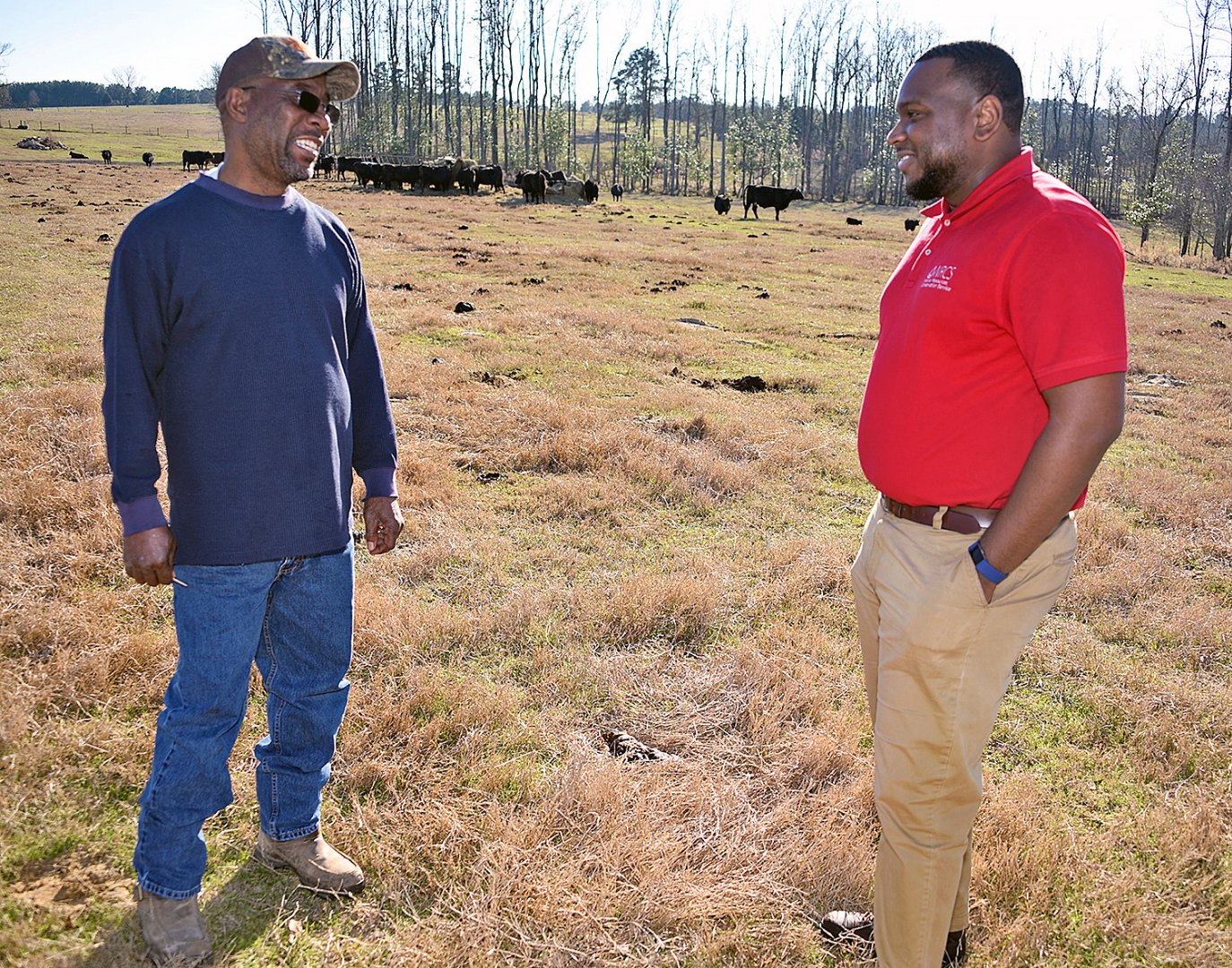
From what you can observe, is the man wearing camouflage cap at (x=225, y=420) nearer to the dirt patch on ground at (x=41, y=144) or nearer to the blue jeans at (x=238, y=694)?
the blue jeans at (x=238, y=694)

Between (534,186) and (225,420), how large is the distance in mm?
41771

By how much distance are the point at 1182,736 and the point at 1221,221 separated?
40795mm

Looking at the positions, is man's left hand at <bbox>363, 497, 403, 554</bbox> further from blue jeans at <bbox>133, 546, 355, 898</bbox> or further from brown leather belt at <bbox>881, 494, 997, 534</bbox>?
brown leather belt at <bbox>881, 494, 997, 534</bbox>

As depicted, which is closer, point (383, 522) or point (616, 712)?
point (383, 522)

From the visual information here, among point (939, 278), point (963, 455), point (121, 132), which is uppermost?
point (121, 132)

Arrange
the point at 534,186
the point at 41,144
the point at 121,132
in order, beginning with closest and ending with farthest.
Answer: the point at 534,186 → the point at 41,144 → the point at 121,132

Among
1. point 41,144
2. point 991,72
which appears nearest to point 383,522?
point 991,72

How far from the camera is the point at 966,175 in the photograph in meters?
2.18

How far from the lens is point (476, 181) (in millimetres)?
46219

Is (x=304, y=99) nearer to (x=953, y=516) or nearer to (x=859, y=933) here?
(x=953, y=516)

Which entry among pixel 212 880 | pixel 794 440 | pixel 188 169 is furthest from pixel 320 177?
pixel 212 880

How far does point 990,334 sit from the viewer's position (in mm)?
2037

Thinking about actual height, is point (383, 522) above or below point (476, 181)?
below

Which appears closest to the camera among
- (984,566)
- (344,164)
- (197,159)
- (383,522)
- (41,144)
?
(984,566)
